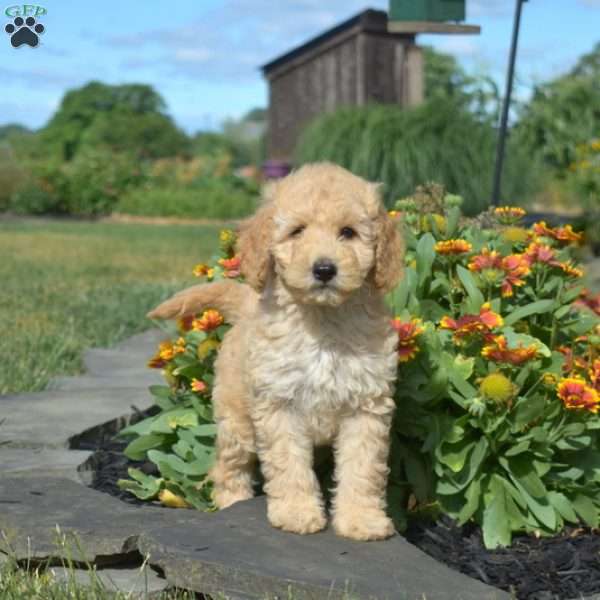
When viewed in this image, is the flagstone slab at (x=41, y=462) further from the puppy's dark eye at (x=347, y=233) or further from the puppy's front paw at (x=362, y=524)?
the puppy's dark eye at (x=347, y=233)

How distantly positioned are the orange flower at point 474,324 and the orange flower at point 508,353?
0.21ft

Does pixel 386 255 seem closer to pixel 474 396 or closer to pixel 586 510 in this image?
pixel 474 396

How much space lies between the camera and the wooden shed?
1551cm

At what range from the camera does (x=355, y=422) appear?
127 inches

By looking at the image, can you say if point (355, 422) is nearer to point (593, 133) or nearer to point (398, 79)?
point (398, 79)

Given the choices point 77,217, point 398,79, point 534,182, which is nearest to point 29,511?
point 534,182

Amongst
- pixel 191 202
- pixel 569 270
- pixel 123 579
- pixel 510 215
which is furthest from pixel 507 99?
pixel 191 202

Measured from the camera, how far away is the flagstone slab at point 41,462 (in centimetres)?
380

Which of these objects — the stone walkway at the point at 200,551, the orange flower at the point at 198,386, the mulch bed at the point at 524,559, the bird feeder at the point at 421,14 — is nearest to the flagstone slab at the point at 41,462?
the stone walkway at the point at 200,551

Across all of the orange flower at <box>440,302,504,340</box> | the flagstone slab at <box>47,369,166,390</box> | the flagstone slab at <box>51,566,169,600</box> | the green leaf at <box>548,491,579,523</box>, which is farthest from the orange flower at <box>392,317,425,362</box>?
the flagstone slab at <box>47,369,166,390</box>

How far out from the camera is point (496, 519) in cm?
363

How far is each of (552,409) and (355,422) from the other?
884mm

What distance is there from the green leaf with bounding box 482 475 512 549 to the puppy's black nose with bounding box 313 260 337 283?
4.05 ft

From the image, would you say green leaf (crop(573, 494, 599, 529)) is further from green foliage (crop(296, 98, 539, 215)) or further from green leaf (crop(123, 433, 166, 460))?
green foliage (crop(296, 98, 539, 215))
